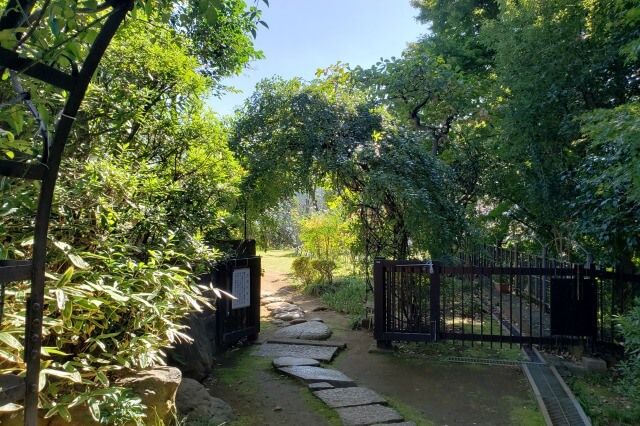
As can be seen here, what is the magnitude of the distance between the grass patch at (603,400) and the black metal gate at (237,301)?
13.8 ft

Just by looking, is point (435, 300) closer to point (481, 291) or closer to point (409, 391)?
point (481, 291)

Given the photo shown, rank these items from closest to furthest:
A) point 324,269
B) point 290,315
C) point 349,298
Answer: point 290,315, point 349,298, point 324,269

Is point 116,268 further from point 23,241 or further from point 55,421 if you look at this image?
point 55,421

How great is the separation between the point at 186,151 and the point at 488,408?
390cm

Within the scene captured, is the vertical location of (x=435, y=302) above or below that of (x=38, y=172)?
below

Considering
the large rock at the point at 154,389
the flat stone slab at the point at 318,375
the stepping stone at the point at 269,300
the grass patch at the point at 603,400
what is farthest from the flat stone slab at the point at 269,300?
the large rock at the point at 154,389

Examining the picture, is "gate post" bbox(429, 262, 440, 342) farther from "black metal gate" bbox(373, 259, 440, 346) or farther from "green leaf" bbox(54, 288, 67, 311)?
"green leaf" bbox(54, 288, 67, 311)

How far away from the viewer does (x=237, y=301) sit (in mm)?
6703

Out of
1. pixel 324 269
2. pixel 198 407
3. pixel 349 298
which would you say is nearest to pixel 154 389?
pixel 198 407

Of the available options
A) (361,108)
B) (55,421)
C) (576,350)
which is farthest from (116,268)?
(576,350)

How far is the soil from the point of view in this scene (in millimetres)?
4480

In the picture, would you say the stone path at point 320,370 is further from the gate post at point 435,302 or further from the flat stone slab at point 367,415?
the gate post at point 435,302

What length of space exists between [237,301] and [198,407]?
8.80ft

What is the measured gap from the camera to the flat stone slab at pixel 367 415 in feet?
14.0
